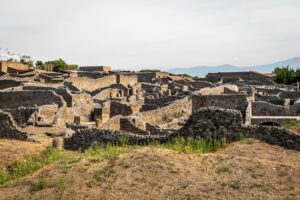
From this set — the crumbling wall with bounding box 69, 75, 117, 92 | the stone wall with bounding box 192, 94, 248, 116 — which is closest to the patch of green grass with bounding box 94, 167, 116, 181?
the stone wall with bounding box 192, 94, 248, 116

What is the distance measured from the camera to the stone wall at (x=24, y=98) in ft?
99.5

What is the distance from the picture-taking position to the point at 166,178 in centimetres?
1053

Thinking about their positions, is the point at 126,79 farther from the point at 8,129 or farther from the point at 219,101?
the point at 8,129

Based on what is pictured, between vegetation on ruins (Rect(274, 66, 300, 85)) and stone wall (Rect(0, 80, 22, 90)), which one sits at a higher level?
vegetation on ruins (Rect(274, 66, 300, 85))

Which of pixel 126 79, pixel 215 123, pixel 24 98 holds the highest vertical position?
pixel 126 79

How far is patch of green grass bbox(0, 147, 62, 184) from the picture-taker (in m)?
12.4

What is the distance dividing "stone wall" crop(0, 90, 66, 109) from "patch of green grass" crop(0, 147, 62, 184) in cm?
1647

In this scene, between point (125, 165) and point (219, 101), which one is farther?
point (219, 101)

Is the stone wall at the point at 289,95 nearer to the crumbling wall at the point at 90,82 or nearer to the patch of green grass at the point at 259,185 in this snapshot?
the crumbling wall at the point at 90,82

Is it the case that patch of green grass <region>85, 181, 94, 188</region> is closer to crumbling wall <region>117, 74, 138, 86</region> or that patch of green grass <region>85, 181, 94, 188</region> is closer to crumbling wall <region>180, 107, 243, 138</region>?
crumbling wall <region>180, 107, 243, 138</region>

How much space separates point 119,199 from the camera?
9.83m

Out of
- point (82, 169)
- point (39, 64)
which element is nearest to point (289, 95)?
point (82, 169)

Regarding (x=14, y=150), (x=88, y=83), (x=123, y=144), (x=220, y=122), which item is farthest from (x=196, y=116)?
(x=88, y=83)

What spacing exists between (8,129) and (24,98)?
14.7m
